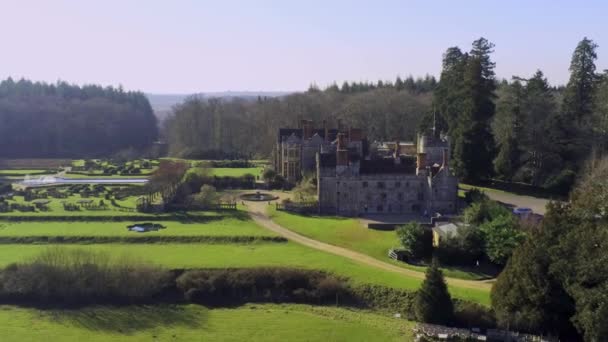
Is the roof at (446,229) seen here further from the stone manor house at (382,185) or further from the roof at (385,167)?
the roof at (385,167)

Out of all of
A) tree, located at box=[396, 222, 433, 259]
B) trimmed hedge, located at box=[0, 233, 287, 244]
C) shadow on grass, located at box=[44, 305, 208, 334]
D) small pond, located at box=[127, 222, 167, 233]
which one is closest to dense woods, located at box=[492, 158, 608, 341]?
tree, located at box=[396, 222, 433, 259]

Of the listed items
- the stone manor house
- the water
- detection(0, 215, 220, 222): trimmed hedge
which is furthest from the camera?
the water

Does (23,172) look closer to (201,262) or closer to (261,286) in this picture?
(201,262)

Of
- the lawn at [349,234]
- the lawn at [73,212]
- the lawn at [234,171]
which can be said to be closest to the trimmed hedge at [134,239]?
the lawn at [349,234]

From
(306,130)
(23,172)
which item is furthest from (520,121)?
(23,172)

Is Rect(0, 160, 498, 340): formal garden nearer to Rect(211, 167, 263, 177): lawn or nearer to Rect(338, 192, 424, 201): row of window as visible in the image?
Rect(338, 192, 424, 201): row of window

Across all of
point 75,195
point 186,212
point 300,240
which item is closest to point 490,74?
point 300,240
